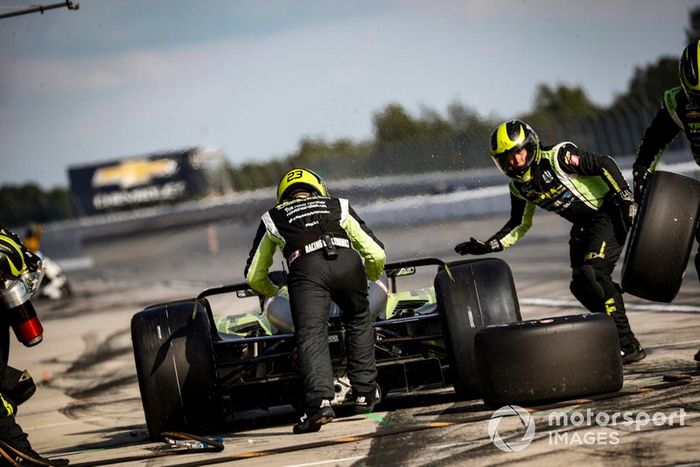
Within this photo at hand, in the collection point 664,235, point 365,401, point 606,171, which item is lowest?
point 365,401

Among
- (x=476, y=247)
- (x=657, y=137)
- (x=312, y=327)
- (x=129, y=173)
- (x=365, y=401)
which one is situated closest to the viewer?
(x=312, y=327)

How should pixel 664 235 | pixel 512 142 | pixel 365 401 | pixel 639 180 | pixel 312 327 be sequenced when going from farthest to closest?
pixel 512 142 → pixel 639 180 → pixel 664 235 → pixel 365 401 → pixel 312 327

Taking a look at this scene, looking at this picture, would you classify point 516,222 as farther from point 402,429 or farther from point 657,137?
point 402,429

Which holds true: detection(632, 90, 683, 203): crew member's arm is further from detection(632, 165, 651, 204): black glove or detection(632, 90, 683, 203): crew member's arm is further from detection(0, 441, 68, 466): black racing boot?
detection(0, 441, 68, 466): black racing boot

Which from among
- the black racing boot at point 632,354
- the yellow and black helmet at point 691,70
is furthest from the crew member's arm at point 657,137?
the black racing boot at point 632,354

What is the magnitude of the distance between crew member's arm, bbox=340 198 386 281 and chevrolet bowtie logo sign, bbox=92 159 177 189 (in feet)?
189

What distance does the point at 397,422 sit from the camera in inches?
278

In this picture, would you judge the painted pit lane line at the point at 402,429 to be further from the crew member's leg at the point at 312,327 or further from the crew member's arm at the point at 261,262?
the crew member's arm at the point at 261,262

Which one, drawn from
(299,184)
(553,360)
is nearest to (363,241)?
(299,184)

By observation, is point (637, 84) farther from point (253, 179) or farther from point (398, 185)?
point (398, 185)

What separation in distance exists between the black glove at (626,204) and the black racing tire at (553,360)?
169 cm

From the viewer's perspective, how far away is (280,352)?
779 centimetres

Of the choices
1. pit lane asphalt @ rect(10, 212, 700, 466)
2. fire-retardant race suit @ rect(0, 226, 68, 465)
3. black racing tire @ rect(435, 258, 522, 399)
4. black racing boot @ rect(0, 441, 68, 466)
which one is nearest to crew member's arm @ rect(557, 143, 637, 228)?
pit lane asphalt @ rect(10, 212, 700, 466)

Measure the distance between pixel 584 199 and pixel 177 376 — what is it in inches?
130
